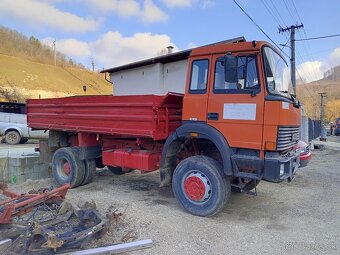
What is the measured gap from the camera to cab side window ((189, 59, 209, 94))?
5.72 m

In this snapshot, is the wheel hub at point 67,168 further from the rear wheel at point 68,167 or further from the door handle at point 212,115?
the door handle at point 212,115

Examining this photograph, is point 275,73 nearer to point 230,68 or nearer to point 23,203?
point 230,68

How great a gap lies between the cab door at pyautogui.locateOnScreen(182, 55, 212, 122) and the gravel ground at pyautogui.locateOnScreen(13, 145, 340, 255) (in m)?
1.81

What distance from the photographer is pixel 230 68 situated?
5.11 metres

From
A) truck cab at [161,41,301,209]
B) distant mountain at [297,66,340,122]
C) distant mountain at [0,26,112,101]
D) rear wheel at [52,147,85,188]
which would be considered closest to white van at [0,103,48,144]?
rear wheel at [52,147,85,188]

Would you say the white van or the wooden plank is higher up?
the white van

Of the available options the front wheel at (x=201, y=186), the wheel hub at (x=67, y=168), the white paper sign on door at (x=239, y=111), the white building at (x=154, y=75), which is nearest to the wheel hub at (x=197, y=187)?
the front wheel at (x=201, y=186)

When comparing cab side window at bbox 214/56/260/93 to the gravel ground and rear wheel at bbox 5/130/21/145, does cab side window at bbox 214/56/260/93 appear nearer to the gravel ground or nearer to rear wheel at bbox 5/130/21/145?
the gravel ground

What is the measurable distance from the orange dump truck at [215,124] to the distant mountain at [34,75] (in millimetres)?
34365

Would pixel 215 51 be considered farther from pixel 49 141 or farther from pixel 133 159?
pixel 49 141

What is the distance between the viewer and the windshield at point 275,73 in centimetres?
520

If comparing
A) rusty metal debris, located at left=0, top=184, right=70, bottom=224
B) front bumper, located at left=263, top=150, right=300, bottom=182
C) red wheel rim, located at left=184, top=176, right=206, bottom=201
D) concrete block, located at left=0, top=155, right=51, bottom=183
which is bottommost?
concrete block, located at left=0, top=155, right=51, bottom=183

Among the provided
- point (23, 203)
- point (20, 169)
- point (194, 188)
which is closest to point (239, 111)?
point (194, 188)

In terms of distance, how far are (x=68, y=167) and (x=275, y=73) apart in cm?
548
